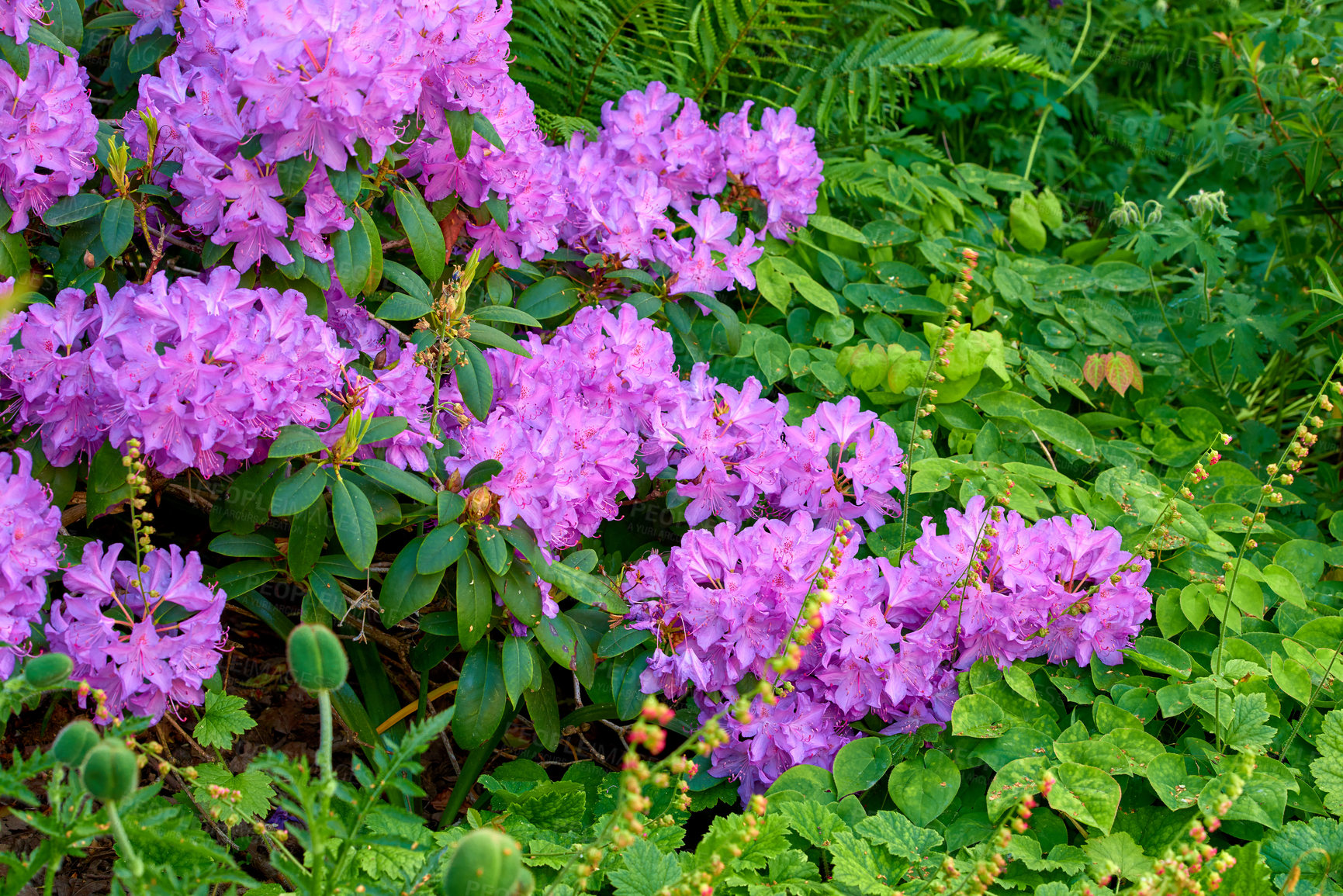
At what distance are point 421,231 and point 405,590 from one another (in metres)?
0.62

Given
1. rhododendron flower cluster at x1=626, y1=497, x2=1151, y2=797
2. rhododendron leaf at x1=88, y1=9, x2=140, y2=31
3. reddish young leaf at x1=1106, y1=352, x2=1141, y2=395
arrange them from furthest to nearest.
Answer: reddish young leaf at x1=1106, y1=352, x2=1141, y2=395 < rhododendron leaf at x1=88, y1=9, x2=140, y2=31 < rhododendron flower cluster at x1=626, y1=497, x2=1151, y2=797

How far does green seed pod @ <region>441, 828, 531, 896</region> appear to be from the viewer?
0.96 m

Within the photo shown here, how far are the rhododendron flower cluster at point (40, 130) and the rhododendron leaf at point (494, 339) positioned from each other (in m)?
0.66

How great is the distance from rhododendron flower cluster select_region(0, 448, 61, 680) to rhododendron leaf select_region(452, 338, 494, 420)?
24.2 inches

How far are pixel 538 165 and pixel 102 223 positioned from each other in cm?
75

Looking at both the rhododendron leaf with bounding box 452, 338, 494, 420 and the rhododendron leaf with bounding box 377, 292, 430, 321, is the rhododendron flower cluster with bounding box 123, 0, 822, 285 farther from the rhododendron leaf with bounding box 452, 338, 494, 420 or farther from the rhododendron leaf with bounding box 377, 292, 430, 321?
the rhododendron leaf with bounding box 452, 338, 494, 420

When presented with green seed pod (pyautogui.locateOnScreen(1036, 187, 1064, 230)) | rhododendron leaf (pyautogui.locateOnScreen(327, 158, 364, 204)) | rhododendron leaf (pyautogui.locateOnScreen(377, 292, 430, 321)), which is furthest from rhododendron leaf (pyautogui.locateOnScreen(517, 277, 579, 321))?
green seed pod (pyautogui.locateOnScreen(1036, 187, 1064, 230))

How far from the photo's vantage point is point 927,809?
1.67 metres

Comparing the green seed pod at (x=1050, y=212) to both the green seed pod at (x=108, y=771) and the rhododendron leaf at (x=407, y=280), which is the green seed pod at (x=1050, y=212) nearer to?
the rhododendron leaf at (x=407, y=280)

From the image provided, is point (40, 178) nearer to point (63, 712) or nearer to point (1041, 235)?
point (63, 712)

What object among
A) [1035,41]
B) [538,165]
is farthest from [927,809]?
[1035,41]

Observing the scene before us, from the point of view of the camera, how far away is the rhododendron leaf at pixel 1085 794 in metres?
1.57

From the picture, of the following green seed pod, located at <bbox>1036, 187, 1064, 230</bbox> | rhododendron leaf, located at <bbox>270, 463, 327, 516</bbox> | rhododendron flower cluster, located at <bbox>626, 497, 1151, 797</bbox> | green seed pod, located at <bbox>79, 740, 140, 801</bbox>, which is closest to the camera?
green seed pod, located at <bbox>79, 740, 140, 801</bbox>

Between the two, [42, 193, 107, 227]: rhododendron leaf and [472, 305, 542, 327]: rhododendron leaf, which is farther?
[472, 305, 542, 327]: rhododendron leaf
